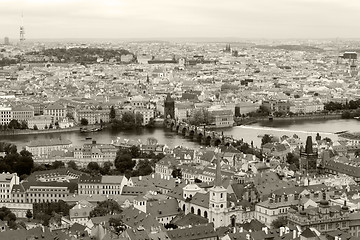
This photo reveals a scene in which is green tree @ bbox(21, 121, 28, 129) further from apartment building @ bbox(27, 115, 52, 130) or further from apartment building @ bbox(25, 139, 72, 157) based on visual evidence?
apartment building @ bbox(25, 139, 72, 157)

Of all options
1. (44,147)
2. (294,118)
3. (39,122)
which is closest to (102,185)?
(44,147)

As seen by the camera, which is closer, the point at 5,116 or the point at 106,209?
the point at 106,209

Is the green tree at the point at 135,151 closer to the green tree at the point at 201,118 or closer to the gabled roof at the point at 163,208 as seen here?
the gabled roof at the point at 163,208

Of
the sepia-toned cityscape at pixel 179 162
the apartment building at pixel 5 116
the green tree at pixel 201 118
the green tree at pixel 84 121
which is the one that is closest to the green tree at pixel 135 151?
the sepia-toned cityscape at pixel 179 162

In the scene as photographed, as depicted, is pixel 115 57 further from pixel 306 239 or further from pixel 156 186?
pixel 306 239

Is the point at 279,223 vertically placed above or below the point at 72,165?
above

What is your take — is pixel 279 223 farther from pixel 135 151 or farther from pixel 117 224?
pixel 135 151

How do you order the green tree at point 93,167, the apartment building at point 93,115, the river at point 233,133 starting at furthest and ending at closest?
the apartment building at point 93,115, the river at point 233,133, the green tree at point 93,167
